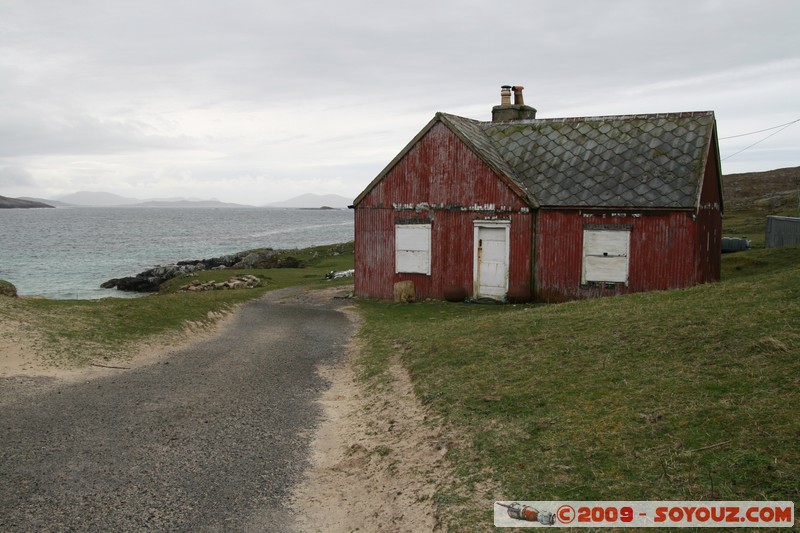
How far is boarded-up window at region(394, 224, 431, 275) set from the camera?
25.2 meters

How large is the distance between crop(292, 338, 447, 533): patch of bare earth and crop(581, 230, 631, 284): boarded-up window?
12519 millimetres

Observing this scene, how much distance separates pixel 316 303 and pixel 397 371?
44.7ft

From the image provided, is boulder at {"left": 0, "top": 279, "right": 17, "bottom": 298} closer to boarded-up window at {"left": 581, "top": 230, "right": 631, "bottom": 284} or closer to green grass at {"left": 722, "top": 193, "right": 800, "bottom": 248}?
boarded-up window at {"left": 581, "top": 230, "right": 631, "bottom": 284}

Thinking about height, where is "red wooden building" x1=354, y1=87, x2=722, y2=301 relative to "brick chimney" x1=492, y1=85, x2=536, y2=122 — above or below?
below

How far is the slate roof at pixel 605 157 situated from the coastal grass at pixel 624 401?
6999mm

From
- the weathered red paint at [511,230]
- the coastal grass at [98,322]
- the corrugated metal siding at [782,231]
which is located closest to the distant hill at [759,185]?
the corrugated metal siding at [782,231]

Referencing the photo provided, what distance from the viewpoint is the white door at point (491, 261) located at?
78.4ft

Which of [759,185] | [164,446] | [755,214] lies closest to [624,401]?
[164,446]

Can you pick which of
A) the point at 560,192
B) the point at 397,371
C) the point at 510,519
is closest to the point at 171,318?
the point at 397,371

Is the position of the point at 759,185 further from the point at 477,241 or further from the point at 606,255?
the point at 477,241

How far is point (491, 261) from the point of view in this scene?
79.2 ft

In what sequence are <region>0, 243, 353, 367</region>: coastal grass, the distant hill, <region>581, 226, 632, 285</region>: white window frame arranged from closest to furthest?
<region>0, 243, 353, 367</region>: coastal grass, <region>581, 226, 632, 285</region>: white window frame, the distant hill

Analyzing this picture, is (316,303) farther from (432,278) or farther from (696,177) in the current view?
(696,177)
